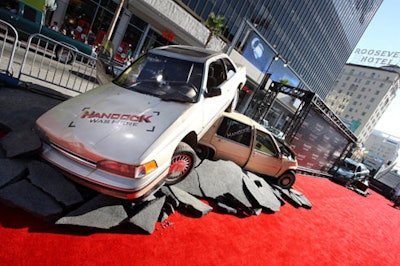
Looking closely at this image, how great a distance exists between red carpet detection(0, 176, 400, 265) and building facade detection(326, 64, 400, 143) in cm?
8348

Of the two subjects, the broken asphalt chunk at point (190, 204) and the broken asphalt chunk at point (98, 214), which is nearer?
the broken asphalt chunk at point (98, 214)

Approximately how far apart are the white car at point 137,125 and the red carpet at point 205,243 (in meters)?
0.56

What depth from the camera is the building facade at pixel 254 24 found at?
656 inches

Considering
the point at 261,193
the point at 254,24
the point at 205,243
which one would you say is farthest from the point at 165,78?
the point at 254,24

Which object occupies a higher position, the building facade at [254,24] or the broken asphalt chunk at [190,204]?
the building facade at [254,24]

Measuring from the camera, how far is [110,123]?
110 inches

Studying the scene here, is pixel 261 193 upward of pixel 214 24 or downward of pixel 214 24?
downward

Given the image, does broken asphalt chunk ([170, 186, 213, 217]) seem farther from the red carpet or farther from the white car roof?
the white car roof

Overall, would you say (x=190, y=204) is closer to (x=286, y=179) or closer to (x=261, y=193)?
(x=261, y=193)

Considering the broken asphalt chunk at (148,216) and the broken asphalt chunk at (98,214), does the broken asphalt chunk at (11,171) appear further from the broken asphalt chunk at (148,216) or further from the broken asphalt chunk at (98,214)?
the broken asphalt chunk at (148,216)

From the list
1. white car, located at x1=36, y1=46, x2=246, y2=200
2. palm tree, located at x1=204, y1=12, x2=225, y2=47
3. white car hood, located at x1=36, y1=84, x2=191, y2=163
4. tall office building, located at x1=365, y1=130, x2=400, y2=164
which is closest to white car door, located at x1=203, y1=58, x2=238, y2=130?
white car, located at x1=36, y1=46, x2=246, y2=200

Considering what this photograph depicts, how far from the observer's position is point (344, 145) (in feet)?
48.8

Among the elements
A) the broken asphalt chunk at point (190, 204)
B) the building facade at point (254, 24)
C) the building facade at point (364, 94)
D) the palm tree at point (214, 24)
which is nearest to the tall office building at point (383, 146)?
the building facade at point (364, 94)

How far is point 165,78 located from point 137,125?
4.54 ft
